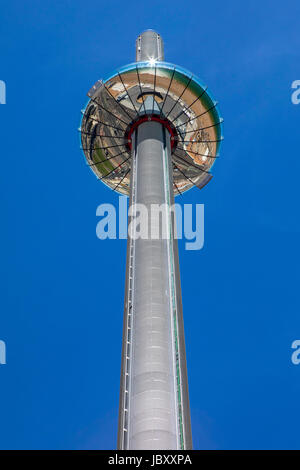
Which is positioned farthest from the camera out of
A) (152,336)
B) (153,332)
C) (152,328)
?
(152,328)

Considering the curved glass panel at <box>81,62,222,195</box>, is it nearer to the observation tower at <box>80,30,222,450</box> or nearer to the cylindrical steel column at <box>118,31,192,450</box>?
the observation tower at <box>80,30,222,450</box>

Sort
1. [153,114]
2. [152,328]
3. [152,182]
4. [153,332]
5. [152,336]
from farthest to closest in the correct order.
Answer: [153,114] → [152,182] → [152,328] → [153,332] → [152,336]

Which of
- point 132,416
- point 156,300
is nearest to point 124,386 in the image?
point 132,416

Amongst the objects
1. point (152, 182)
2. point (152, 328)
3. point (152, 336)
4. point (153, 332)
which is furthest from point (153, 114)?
point (152, 336)

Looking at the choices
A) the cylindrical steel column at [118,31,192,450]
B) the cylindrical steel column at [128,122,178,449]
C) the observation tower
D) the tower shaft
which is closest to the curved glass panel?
the observation tower

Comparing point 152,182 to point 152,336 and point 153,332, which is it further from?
point 152,336
